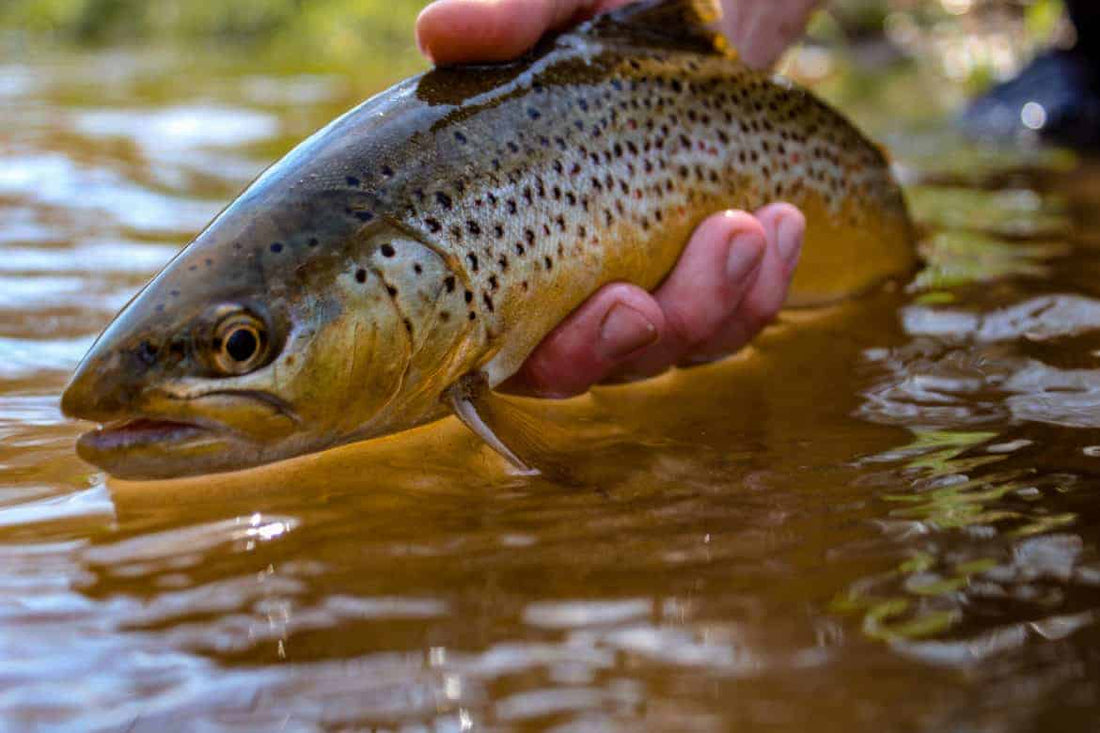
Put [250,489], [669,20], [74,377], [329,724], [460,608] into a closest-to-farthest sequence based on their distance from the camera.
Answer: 1. [329,724]
2. [460,608]
3. [74,377]
4. [250,489]
5. [669,20]

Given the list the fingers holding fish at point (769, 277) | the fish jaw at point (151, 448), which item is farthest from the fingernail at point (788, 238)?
the fish jaw at point (151, 448)

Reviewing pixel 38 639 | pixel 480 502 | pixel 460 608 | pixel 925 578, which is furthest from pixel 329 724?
pixel 925 578

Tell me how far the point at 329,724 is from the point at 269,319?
1036mm

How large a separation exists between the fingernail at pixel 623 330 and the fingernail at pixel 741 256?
32 cm

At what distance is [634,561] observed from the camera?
2160mm

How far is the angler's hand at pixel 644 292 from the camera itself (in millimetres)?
3012

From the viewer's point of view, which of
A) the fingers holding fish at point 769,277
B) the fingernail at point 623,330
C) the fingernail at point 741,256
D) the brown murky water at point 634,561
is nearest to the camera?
the brown murky water at point 634,561

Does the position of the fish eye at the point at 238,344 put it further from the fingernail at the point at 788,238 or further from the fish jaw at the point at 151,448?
the fingernail at the point at 788,238

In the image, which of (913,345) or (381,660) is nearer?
(381,660)

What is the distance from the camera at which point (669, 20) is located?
139 inches

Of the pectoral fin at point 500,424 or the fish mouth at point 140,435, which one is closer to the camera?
the fish mouth at point 140,435

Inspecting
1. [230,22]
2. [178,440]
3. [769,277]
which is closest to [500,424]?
[178,440]

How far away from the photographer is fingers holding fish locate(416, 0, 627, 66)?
3.03m

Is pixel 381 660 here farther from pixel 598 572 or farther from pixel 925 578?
pixel 925 578
